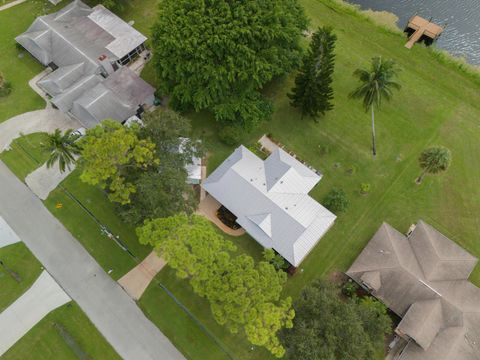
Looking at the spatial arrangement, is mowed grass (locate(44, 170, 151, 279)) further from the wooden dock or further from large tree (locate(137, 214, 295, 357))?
the wooden dock

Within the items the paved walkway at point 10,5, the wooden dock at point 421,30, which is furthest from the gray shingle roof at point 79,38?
the wooden dock at point 421,30

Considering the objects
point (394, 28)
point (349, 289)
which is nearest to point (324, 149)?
point (349, 289)

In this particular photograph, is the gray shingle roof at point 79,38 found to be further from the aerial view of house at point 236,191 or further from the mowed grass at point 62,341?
the mowed grass at point 62,341

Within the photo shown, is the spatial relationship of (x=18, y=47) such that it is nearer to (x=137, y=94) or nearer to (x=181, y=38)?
(x=137, y=94)

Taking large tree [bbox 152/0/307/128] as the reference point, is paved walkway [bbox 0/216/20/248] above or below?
below

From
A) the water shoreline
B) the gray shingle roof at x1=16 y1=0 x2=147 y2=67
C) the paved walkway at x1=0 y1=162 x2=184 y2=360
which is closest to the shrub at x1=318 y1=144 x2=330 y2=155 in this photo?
the water shoreline

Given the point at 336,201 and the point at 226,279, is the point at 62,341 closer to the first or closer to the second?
the point at 226,279
